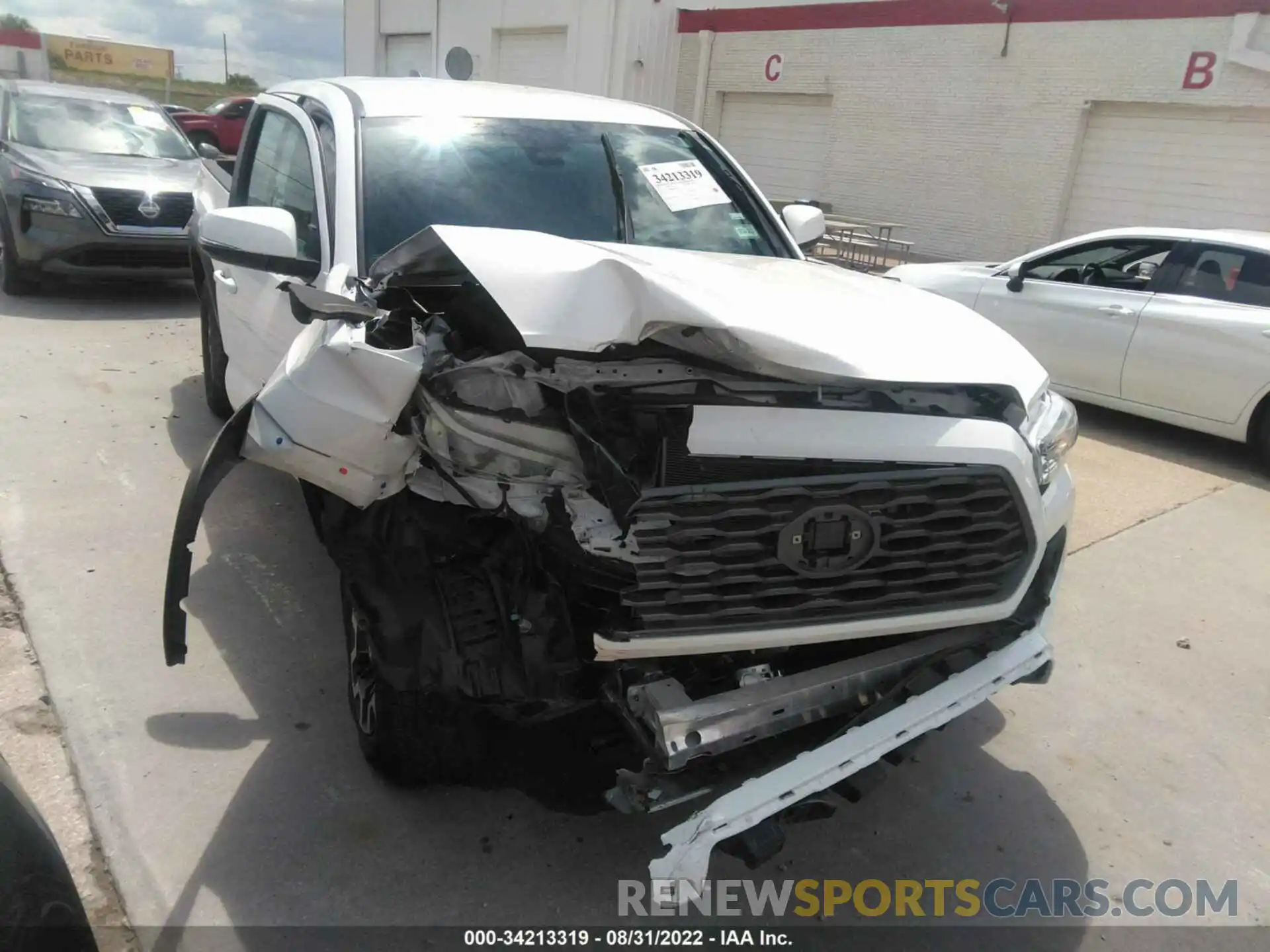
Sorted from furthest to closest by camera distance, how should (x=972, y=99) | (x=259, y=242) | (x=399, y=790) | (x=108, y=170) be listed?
1. (x=972, y=99)
2. (x=108, y=170)
3. (x=259, y=242)
4. (x=399, y=790)

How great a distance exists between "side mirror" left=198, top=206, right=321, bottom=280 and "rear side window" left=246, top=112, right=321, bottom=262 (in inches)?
3.2

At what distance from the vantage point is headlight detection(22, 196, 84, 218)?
8.04 m

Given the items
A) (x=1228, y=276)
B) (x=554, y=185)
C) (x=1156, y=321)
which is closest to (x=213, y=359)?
(x=554, y=185)

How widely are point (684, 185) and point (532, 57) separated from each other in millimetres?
17929

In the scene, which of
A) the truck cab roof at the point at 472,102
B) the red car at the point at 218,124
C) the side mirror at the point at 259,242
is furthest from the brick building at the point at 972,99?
the side mirror at the point at 259,242

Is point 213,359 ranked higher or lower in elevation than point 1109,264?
lower

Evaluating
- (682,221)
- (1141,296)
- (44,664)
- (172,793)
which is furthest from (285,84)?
(1141,296)

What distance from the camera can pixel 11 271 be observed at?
8.45 metres

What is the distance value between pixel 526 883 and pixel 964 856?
4.21 ft

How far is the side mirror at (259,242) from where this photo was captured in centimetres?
310

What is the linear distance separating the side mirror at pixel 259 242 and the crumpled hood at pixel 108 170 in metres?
6.10

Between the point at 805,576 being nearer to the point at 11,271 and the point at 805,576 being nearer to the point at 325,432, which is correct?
the point at 325,432

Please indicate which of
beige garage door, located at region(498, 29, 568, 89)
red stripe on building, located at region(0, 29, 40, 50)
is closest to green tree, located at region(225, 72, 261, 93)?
red stripe on building, located at region(0, 29, 40, 50)

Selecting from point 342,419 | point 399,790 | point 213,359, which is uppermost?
point 342,419
